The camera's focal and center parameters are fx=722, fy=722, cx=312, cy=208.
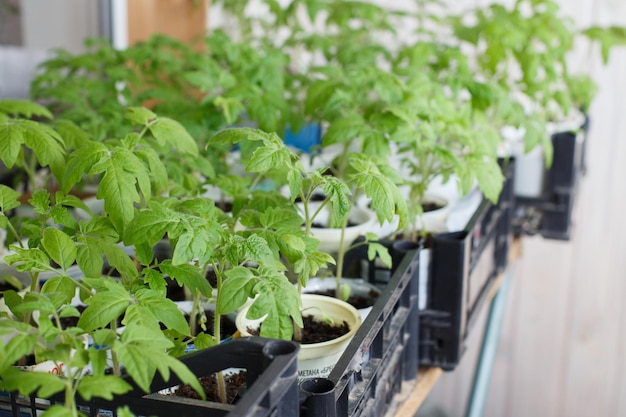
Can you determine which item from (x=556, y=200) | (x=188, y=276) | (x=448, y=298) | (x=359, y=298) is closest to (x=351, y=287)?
(x=359, y=298)

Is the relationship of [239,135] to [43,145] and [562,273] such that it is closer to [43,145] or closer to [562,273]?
[43,145]

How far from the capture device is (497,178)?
112 centimetres

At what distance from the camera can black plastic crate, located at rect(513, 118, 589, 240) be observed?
1812mm

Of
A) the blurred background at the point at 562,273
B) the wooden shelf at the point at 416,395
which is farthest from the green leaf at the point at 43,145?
the blurred background at the point at 562,273

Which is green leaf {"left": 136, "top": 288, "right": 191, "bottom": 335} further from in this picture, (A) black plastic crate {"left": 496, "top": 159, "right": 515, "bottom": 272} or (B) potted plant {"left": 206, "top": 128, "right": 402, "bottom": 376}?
(A) black plastic crate {"left": 496, "top": 159, "right": 515, "bottom": 272}

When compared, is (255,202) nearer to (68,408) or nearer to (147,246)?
(147,246)

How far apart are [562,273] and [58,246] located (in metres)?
2.33

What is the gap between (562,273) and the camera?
2707 mm

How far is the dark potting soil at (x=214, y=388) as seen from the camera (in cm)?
79

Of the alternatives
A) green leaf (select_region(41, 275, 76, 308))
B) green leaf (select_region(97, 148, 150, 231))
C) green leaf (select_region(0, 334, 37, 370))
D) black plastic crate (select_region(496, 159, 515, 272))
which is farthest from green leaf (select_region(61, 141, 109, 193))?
black plastic crate (select_region(496, 159, 515, 272))

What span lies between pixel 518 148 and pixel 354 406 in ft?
4.40

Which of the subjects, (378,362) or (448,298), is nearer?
(378,362)

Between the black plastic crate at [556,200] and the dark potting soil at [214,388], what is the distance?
3.80 ft

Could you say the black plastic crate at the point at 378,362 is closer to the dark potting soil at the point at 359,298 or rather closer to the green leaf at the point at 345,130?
the dark potting soil at the point at 359,298
